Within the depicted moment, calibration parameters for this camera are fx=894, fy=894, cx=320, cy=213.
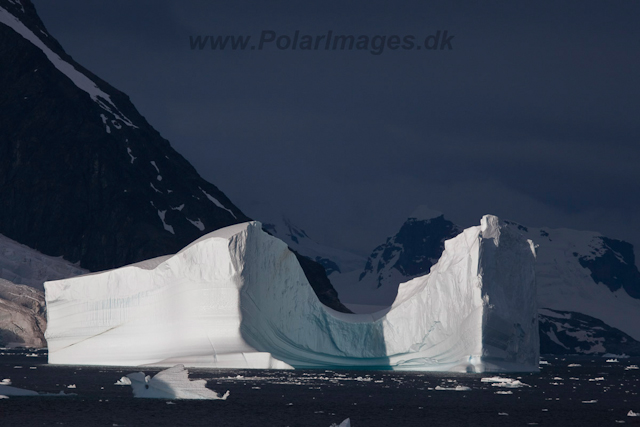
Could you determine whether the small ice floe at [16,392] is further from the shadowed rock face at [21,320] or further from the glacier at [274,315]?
the shadowed rock face at [21,320]

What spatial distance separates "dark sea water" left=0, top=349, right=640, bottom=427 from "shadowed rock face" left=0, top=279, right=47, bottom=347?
3391 cm

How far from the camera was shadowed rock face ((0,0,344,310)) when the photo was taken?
103438mm

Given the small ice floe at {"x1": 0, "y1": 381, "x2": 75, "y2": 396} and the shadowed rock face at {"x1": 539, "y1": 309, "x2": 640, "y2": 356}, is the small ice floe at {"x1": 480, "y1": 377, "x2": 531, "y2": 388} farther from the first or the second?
the shadowed rock face at {"x1": 539, "y1": 309, "x2": 640, "y2": 356}

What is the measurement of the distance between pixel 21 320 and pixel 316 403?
4914 centimetres

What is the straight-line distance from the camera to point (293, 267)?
139 feet

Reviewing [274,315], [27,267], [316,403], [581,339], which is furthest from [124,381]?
[581,339]

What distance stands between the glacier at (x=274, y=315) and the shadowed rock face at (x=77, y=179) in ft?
188

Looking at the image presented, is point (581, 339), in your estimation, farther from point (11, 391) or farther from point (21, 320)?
point (11, 391)

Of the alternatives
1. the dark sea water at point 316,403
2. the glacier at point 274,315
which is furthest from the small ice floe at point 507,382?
the glacier at point 274,315

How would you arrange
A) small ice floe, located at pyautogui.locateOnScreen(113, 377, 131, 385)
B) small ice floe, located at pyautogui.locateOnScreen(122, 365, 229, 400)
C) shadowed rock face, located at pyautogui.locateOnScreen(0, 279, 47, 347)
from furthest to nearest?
shadowed rock face, located at pyautogui.locateOnScreen(0, 279, 47, 347), small ice floe, located at pyautogui.locateOnScreen(113, 377, 131, 385), small ice floe, located at pyautogui.locateOnScreen(122, 365, 229, 400)

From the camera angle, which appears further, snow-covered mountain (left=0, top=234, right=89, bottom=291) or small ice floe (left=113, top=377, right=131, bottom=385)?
snow-covered mountain (left=0, top=234, right=89, bottom=291)

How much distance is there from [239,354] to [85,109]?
266ft

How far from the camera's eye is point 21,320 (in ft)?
230

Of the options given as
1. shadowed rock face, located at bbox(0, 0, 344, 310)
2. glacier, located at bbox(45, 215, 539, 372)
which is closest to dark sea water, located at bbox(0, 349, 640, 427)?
glacier, located at bbox(45, 215, 539, 372)
